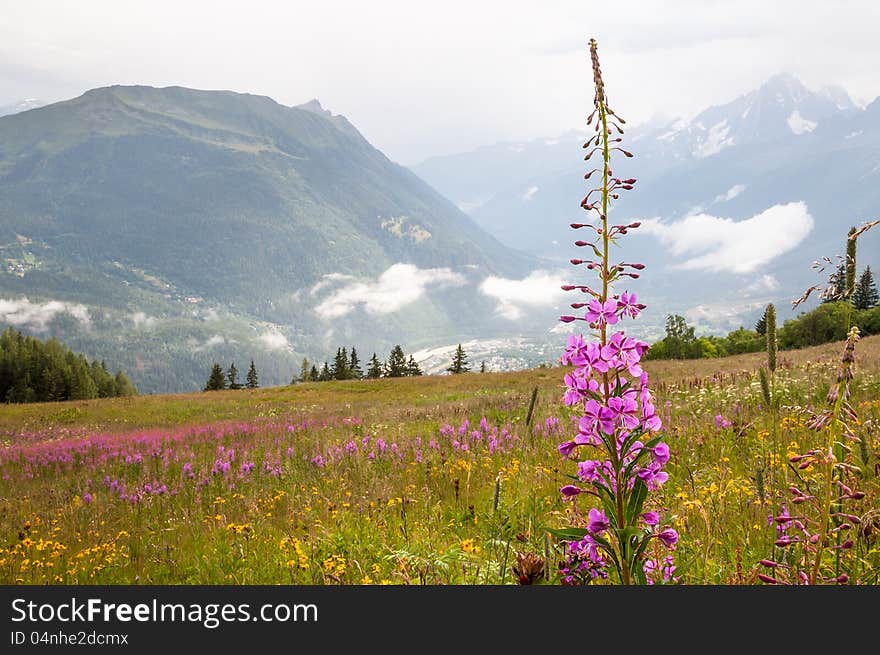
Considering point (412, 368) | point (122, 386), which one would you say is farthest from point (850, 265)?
point (122, 386)

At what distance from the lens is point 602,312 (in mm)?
2459

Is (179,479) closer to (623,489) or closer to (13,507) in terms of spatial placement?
(13,507)

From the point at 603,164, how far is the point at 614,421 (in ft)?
3.96

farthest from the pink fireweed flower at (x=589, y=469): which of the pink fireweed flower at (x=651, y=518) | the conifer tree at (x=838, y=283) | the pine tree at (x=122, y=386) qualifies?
the pine tree at (x=122, y=386)

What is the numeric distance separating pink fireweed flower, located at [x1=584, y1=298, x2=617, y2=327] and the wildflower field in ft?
2.77

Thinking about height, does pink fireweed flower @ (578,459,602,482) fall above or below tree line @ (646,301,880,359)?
below

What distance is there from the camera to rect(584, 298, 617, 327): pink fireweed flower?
242cm

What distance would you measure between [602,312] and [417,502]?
4238mm

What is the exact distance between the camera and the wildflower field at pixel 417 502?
11.6ft

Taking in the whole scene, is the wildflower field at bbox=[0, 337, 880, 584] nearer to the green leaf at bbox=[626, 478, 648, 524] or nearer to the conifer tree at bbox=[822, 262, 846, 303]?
the green leaf at bbox=[626, 478, 648, 524]

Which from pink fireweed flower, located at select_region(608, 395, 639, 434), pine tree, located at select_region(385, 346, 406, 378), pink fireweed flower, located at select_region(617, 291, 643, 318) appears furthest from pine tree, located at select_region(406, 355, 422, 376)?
pink fireweed flower, located at select_region(608, 395, 639, 434)

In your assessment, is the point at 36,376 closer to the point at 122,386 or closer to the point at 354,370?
the point at 122,386

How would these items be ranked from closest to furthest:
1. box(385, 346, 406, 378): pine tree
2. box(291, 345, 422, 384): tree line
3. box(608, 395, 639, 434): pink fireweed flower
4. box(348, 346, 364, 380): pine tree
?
box(608, 395, 639, 434): pink fireweed flower, box(385, 346, 406, 378): pine tree, box(291, 345, 422, 384): tree line, box(348, 346, 364, 380): pine tree
